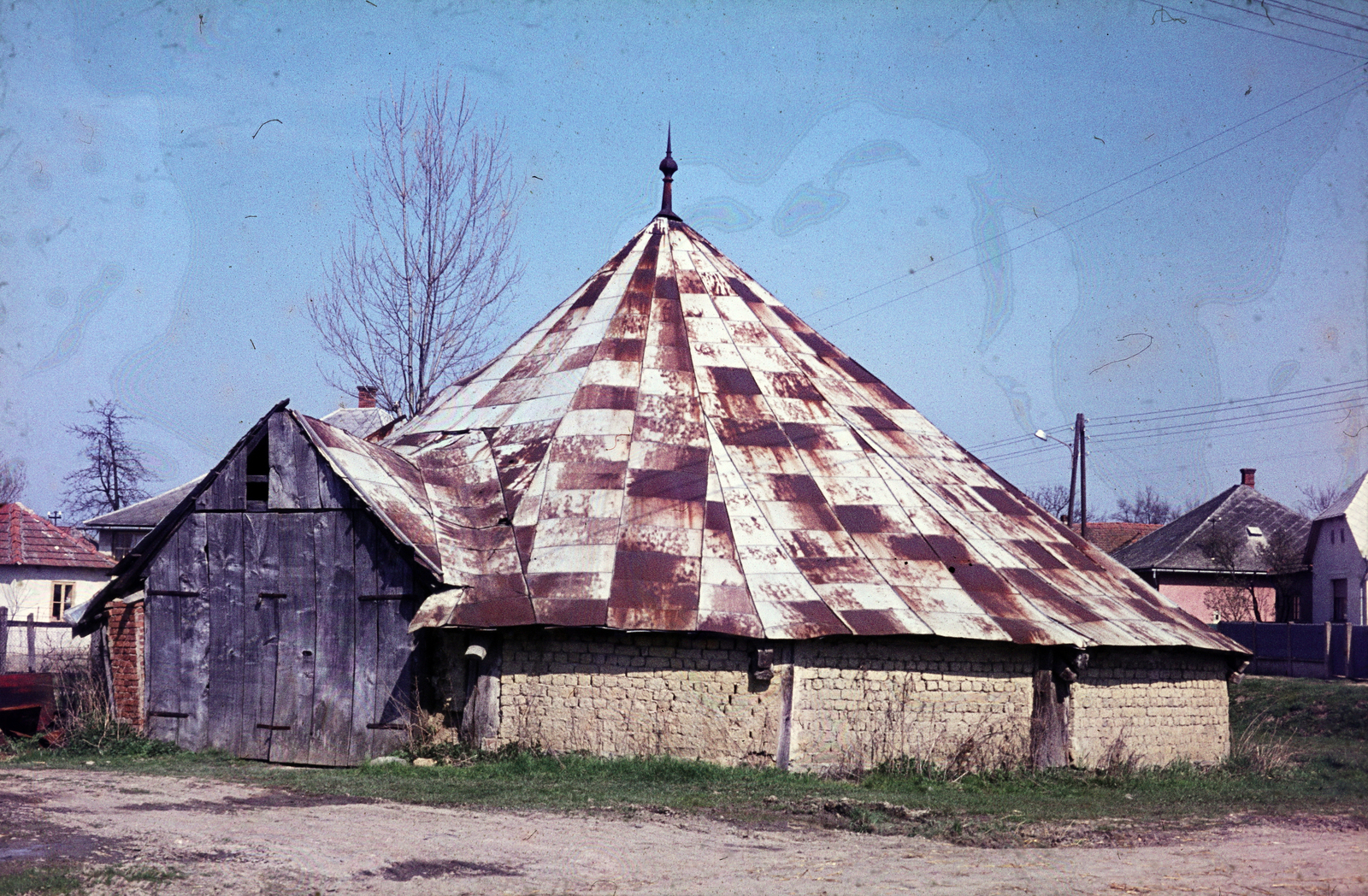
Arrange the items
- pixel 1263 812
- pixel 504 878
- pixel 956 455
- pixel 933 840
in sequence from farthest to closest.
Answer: pixel 956 455 → pixel 1263 812 → pixel 933 840 → pixel 504 878

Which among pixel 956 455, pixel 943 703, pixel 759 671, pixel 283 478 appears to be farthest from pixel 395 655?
pixel 956 455

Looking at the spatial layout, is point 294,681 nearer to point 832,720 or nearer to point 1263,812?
point 832,720

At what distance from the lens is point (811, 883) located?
336 inches

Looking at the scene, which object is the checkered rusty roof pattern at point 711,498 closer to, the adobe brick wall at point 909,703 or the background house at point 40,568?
the adobe brick wall at point 909,703

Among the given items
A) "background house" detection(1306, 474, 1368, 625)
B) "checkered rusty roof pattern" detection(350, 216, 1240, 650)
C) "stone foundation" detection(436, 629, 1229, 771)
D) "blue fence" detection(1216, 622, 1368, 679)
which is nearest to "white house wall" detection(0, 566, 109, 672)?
"checkered rusty roof pattern" detection(350, 216, 1240, 650)

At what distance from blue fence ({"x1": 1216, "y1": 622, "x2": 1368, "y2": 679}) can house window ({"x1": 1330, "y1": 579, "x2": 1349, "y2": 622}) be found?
21.9 feet

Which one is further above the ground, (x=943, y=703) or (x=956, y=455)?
(x=956, y=455)

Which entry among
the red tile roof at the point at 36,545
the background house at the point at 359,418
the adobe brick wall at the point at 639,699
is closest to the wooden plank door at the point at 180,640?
the adobe brick wall at the point at 639,699

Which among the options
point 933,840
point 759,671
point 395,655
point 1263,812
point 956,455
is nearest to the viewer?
point 933,840

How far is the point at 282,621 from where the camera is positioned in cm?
1509

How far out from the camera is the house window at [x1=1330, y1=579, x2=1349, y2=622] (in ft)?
119

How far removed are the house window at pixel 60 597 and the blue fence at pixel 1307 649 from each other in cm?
2978

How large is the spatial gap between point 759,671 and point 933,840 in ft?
11.9

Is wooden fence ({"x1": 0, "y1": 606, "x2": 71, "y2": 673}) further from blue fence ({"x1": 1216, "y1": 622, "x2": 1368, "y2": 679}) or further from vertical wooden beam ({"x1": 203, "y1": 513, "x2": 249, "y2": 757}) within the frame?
blue fence ({"x1": 1216, "y1": 622, "x2": 1368, "y2": 679})
